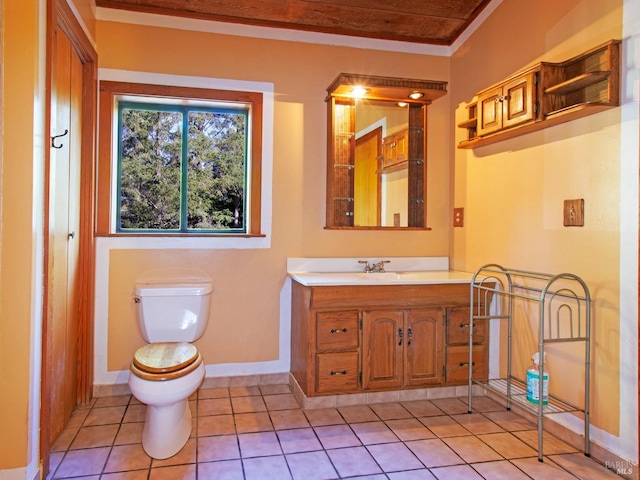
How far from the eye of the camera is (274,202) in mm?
3090

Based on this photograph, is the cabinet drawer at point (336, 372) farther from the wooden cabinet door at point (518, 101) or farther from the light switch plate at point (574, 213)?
the wooden cabinet door at point (518, 101)

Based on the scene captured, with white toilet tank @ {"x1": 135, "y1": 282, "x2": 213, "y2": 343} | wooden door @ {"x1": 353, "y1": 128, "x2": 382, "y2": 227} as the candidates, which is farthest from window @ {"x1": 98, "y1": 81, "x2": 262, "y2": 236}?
wooden door @ {"x1": 353, "y1": 128, "x2": 382, "y2": 227}

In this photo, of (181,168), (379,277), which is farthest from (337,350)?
(181,168)

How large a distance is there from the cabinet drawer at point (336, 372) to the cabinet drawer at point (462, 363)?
606 mm

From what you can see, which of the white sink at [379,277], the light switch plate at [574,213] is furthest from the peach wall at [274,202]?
the light switch plate at [574,213]

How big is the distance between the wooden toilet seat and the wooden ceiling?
2047 millimetres

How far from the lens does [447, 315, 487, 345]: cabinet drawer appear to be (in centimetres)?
288

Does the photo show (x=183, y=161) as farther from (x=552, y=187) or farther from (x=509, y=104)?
(x=552, y=187)

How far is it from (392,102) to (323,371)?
1.84 m

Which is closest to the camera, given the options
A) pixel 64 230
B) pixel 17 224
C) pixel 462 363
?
pixel 17 224

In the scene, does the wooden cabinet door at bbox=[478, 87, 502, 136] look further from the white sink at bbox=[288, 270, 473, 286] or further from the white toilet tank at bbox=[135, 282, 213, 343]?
the white toilet tank at bbox=[135, 282, 213, 343]

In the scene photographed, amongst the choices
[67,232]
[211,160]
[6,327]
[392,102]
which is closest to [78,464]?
[6,327]

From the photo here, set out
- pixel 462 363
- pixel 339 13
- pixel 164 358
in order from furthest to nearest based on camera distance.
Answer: pixel 339 13, pixel 462 363, pixel 164 358

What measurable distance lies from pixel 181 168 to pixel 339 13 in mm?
1430
